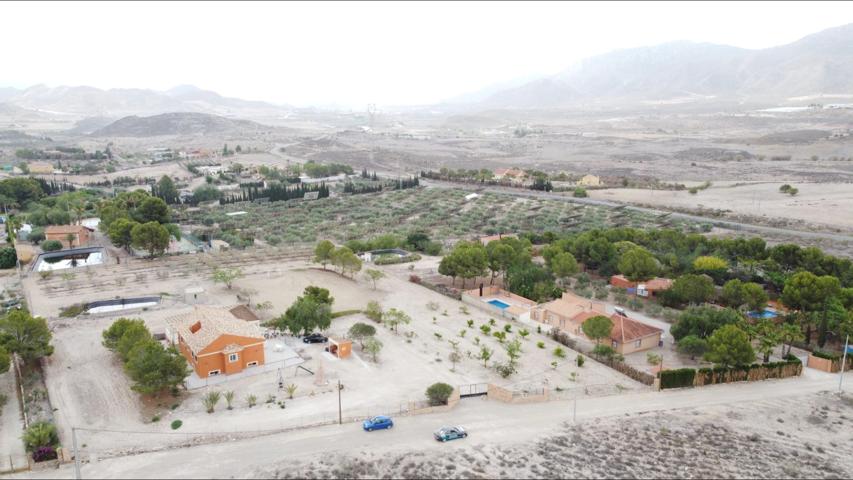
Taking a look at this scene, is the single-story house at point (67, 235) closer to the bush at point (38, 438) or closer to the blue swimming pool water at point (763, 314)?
the bush at point (38, 438)

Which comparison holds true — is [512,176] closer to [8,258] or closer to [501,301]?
[501,301]

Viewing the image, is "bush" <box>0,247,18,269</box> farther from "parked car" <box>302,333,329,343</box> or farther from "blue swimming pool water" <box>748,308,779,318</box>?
"blue swimming pool water" <box>748,308,779,318</box>

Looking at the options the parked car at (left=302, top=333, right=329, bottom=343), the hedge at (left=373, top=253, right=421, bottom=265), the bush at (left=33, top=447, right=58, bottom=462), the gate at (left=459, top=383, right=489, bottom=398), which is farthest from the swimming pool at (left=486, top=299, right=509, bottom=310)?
the bush at (left=33, top=447, right=58, bottom=462)

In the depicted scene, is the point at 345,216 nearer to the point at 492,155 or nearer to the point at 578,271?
the point at 578,271

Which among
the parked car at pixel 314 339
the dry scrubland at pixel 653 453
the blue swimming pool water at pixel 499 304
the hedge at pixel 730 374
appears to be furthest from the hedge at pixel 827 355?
the parked car at pixel 314 339

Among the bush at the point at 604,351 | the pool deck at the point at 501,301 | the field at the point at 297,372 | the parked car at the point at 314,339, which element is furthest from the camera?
the pool deck at the point at 501,301

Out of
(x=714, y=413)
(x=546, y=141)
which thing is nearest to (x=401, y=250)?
(x=714, y=413)
